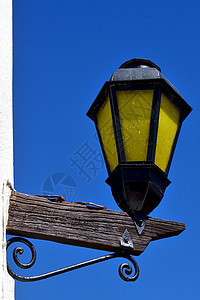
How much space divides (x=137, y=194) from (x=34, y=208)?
53cm

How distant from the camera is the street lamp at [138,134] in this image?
242 cm

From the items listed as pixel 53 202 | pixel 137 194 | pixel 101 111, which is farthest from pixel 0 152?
pixel 137 194

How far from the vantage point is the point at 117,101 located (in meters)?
2.47

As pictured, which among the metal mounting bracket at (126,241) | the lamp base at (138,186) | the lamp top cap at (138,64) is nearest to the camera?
the lamp base at (138,186)

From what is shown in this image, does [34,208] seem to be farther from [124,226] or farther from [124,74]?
[124,74]

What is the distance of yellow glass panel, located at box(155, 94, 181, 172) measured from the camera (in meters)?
2.46

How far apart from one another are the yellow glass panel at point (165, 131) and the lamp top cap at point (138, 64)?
203 mm

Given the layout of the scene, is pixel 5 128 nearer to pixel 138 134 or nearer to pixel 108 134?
pixel 108 134

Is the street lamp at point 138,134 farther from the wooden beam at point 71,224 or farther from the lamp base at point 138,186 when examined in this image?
the wooden beam at point 71,224

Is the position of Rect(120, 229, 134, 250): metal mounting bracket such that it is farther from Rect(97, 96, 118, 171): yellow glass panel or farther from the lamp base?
Rect(97, 96, 118, 171): yellow glass panel

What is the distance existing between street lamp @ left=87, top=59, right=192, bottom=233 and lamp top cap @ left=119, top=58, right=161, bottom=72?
9 cm

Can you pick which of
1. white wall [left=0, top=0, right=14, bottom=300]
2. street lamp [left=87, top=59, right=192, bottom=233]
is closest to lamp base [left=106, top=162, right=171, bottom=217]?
street lamp [left=87, top=59, right=192, bottom=233]

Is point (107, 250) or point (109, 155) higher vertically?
point (109, 155)

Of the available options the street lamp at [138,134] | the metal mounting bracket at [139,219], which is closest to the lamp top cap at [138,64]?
the street lamp at [138,134]
